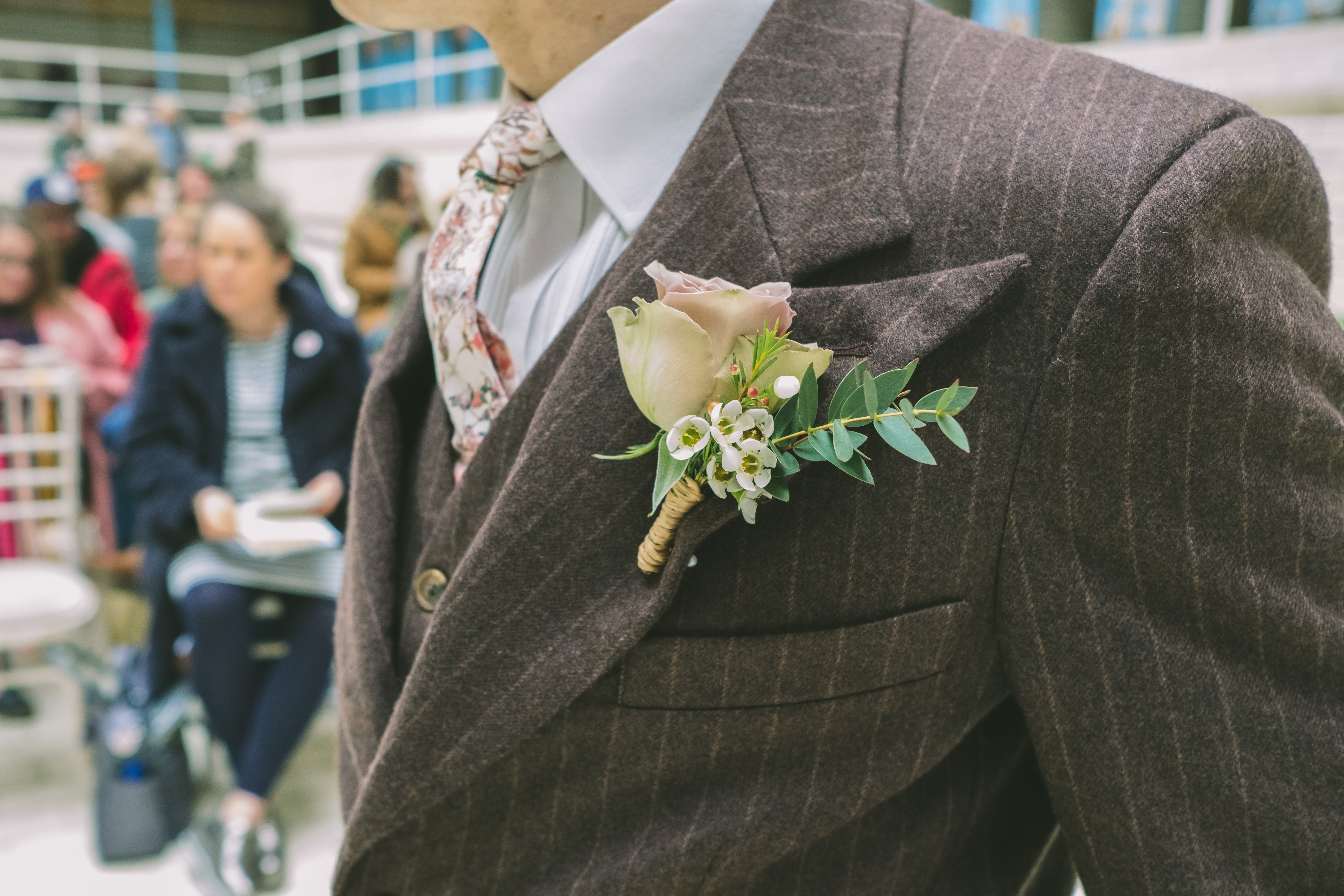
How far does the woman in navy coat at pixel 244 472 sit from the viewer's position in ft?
8.07

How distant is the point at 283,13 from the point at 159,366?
58.1 feet

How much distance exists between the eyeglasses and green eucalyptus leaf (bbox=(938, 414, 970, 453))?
367cm

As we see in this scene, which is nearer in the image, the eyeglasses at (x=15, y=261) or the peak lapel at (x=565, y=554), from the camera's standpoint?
the peak lapel at (x=565, y=554)

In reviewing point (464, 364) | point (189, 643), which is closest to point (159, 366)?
point (189, 643)

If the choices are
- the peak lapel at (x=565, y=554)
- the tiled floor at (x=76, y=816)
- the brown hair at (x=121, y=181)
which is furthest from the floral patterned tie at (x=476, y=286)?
the brown hair at (x=121, y=181)

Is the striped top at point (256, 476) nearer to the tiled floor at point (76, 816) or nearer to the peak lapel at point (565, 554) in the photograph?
the tiled floor at point (76, 816)

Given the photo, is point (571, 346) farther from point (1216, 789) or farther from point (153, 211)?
point (153, 211)

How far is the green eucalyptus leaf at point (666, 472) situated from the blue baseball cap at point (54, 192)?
14.8 ft

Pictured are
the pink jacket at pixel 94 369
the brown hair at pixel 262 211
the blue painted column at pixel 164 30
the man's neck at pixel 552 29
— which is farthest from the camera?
the blue painted column at pixel 164 30

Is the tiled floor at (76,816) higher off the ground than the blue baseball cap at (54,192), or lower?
lower

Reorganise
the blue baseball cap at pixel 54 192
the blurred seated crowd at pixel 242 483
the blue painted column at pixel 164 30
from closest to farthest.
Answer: the blurred seated crowd at pixel 242 483 < the blue baseball cap at pixel 54 192 < the blue painted column at pixel 164 30

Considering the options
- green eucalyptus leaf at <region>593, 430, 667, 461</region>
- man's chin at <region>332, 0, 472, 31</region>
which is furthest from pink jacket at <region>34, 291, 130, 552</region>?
green eucalyptus leaf at <region>593, 430, 667, 461</region>

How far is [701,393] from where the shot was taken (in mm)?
567

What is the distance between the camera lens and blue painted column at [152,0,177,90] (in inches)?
612
